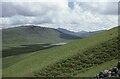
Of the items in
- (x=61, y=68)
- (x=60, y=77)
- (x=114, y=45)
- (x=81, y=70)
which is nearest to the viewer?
(x=60, y=77)

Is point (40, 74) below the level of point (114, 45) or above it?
below

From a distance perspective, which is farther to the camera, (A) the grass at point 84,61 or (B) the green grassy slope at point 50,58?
(B) the green grassy slope at point 50,58

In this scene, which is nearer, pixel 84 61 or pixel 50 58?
pixel 84 61

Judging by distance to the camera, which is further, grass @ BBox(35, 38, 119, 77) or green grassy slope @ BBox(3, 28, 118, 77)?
green grassy slope @ BBox(3, 28, 118, 77)

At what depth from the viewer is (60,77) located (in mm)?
44688

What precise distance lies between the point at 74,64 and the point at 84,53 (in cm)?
686

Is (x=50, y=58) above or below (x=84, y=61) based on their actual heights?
below

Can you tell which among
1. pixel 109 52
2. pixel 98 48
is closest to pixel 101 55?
pixel 109 52

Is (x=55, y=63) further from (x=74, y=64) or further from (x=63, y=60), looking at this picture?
(x=74, y=64)

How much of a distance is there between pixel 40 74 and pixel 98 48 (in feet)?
48.9

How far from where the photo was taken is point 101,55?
5288 cm

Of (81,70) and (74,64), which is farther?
(74,64)

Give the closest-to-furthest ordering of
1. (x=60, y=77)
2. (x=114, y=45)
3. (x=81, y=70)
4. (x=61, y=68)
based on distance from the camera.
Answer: (x=60, y=77)
(x=81, y=70)
(x=61, y=68)
(x=114, y=45)

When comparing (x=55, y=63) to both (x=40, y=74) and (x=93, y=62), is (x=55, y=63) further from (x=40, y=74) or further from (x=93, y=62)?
(x=93, y=62)
